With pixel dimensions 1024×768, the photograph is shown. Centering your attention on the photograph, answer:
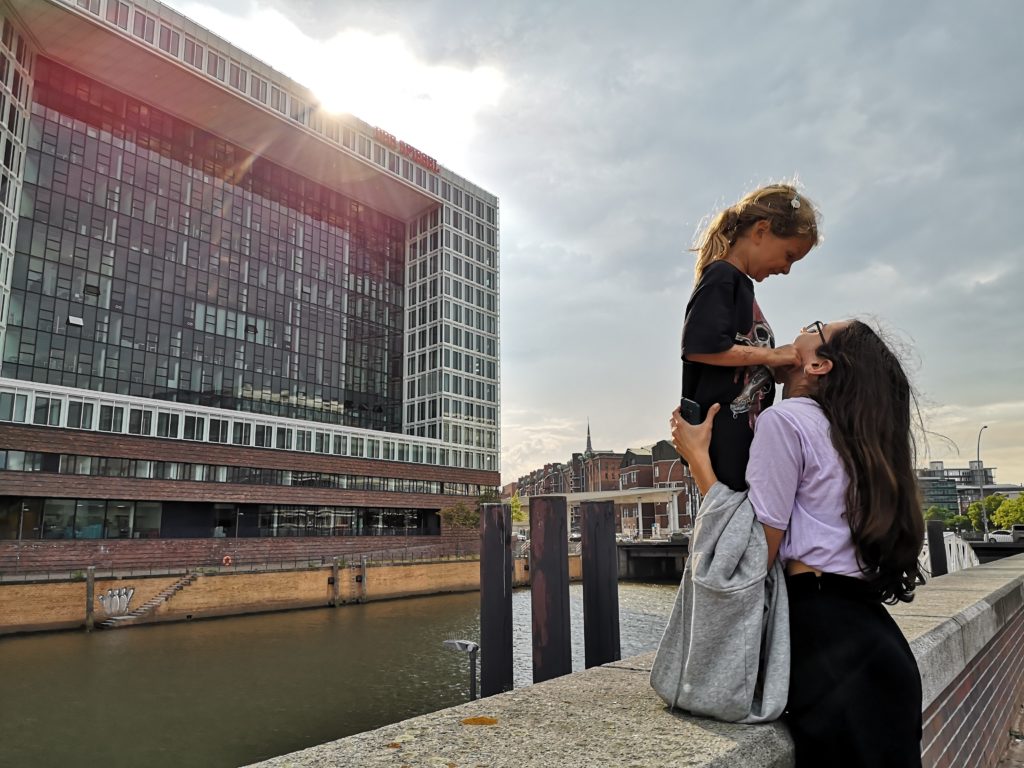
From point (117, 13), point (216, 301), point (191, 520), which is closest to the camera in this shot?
point (191, 520)

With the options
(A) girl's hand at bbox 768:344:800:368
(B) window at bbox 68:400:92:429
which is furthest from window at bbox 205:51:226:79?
(A) girl's hand at bbox 768:344:800:368

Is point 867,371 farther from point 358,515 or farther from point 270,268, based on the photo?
point 270,268

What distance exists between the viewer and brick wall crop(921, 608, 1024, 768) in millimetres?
3041

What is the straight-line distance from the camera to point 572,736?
191 cm

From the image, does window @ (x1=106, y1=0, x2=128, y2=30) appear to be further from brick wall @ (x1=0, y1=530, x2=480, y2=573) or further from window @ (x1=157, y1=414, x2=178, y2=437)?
brick wall @ (x1=0, y1=530, x2=480, y2=573)

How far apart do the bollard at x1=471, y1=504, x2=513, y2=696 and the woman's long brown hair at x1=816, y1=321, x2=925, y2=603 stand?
14.3 ft

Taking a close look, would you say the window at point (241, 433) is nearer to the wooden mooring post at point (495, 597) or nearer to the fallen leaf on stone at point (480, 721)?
the wooden mooring post at point (495, 597)

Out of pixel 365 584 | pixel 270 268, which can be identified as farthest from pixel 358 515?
pixel 270 268

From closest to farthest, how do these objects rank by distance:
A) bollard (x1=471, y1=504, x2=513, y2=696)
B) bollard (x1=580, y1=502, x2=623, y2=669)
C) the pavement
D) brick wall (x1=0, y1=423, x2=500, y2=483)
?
the pavement < bollard (x1=580, y1=502, x2=623, y2=669) < bollard (x1=471, y1=504, x2=513, y2=696) < brick wall (x1=0, y1=423, x2=500, y2=483)

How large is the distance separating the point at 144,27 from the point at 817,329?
65113mm

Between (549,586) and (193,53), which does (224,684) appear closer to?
(549,586)

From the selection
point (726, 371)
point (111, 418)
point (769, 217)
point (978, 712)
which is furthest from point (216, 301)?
point (726, 371)

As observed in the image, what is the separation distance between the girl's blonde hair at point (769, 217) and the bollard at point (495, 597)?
13.5ft

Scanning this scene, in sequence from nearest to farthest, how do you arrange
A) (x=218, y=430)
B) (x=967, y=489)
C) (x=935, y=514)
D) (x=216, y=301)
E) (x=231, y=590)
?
(x=231, y=590), (x=218, y=430), (x=216, y=301), (x=935, y=514), (x=967, y=489)
